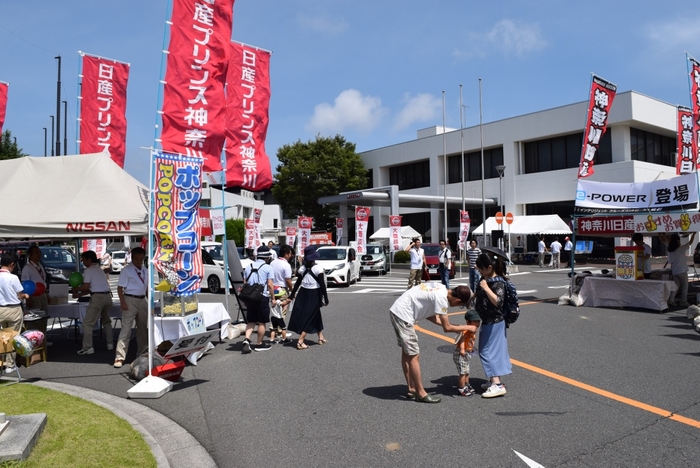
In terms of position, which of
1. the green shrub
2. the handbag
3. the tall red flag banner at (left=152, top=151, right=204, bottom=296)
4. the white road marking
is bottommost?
the white road marking

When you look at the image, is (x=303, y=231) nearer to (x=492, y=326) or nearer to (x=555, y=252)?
(x=555, y=252)

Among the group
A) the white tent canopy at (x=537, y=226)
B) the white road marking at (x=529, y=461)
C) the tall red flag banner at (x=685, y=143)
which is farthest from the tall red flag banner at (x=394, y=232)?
the white road marking at (x=529, y=461)

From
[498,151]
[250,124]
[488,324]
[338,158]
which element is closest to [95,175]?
[250,124]

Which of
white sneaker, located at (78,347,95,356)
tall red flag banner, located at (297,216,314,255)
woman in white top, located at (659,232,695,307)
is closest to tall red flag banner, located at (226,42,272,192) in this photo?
white sneaker, located at (78,347,95,356)

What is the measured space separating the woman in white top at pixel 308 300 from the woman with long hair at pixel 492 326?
382 cm

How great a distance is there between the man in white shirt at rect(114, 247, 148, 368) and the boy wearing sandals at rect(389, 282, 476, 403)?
14.5ft

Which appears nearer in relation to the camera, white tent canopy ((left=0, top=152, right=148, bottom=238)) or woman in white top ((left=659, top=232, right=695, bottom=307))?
white tent canopy ((left=0, top=152, right=148, bottom=238))

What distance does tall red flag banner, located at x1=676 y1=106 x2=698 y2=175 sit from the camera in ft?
59.7

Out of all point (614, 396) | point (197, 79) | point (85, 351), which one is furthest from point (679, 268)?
point (85, 351)

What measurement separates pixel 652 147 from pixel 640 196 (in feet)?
85.3

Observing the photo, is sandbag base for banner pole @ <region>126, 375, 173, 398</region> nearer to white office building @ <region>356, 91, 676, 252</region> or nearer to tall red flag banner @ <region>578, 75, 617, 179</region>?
tall red flag banner @ <region>578, 75, 617, 179</region>

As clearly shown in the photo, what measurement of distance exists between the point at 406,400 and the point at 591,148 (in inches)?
491

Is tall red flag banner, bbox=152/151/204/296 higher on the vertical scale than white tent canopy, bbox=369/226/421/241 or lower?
lower

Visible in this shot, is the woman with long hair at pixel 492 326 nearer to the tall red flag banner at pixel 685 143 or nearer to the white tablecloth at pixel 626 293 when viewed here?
the white tablecloth at pixel 626 293
